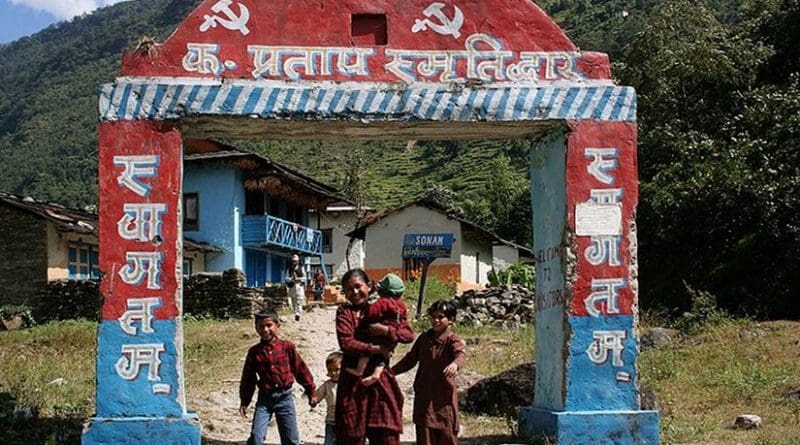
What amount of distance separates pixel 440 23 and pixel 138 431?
464 cm

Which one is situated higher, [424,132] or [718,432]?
[424,132]

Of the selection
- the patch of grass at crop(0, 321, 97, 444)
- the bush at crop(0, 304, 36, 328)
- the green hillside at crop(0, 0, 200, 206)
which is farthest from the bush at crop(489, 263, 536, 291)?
the green hillside at crop(0, 0, 200, 206)

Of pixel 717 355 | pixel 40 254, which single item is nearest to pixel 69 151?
pixel 40 254

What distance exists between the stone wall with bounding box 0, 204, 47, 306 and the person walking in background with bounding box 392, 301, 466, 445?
20990 millimetres

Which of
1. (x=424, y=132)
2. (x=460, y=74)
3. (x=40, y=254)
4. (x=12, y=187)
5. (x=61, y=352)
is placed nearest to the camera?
(x=460, y=74)

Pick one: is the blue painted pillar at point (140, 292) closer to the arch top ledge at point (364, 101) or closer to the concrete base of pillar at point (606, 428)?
the arch top ledge at point (364, 101)

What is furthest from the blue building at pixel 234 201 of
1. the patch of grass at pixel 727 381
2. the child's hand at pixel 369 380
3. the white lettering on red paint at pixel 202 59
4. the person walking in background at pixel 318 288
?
the child's hand at pixel 369 380

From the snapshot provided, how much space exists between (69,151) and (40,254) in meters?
72.7

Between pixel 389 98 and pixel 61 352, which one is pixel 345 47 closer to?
pixel 389 98

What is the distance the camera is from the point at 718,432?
10445 millimetres

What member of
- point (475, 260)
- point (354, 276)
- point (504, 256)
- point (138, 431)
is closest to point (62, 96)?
point (504, 256)

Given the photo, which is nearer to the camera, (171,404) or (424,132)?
(171,404)

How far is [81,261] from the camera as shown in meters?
29.5

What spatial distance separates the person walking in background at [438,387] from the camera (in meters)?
8.41
